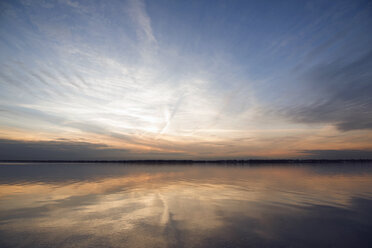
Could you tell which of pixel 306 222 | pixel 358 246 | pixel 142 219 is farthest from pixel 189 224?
pixel 358 246

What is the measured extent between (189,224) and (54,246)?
6811 millimetres

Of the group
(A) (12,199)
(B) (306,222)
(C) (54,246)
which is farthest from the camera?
(A) (12,199)

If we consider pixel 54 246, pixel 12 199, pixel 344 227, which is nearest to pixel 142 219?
pixel 54 246

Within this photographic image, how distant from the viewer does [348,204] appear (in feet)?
55.9

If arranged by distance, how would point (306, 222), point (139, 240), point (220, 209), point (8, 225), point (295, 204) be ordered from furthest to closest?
point (295, 204) → point (220, 209) → point (306, 222) → point (8, 225) → point (139, 240)

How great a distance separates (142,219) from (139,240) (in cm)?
339

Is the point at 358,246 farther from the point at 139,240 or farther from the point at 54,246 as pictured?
the point at 54,246

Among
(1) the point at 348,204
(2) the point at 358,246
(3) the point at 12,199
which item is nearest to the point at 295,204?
(1) the point at 348,204

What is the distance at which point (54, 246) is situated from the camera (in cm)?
857

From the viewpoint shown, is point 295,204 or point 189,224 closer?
point 189,224

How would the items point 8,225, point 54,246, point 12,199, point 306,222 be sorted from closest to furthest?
point 54,246
point 8,225
point 306,222
point 12,199

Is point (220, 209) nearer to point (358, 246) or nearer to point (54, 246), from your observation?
point (358, 246)

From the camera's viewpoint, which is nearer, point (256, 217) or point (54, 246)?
point (54, 246)

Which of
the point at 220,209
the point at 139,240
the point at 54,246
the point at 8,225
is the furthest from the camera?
the point at 220,209
